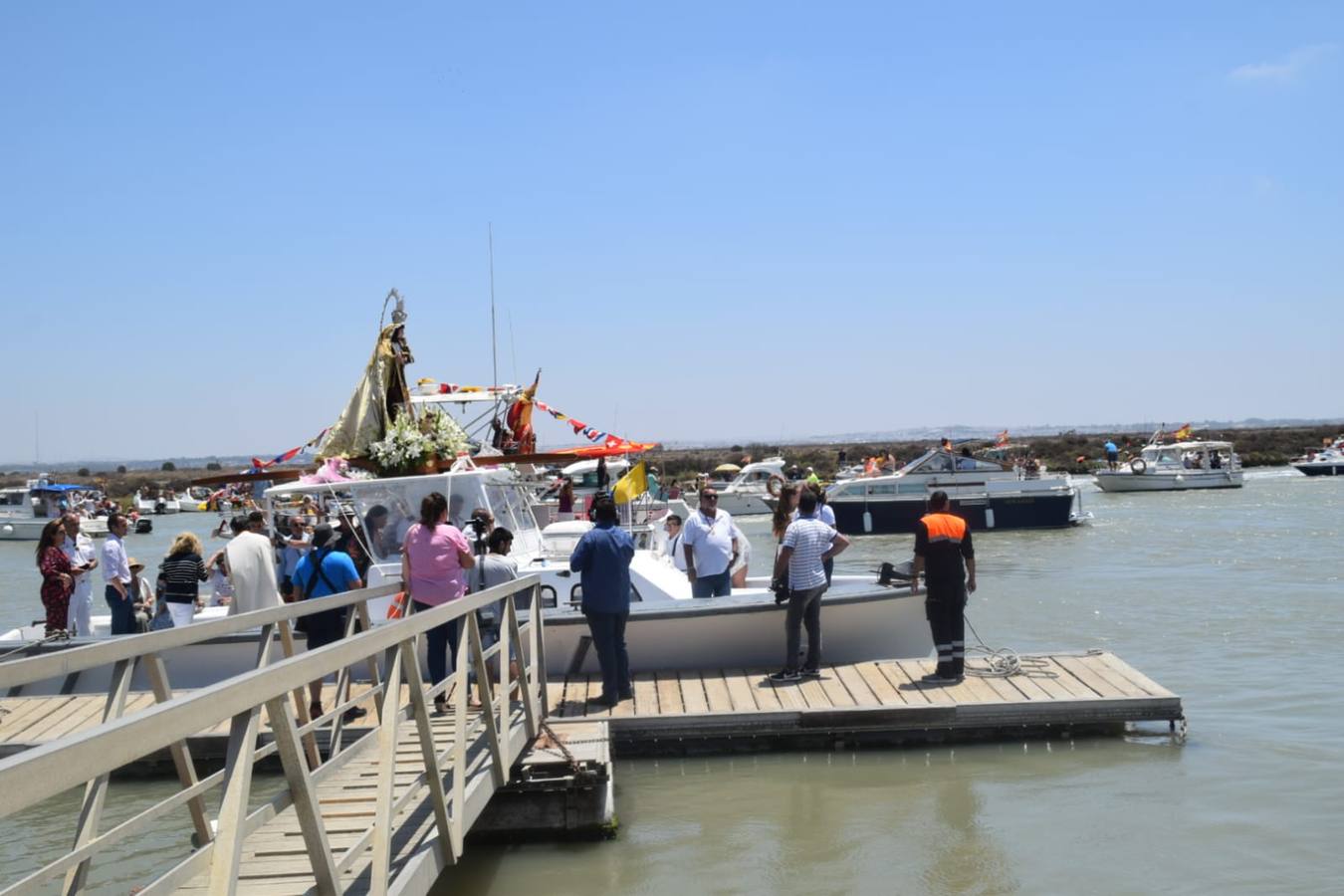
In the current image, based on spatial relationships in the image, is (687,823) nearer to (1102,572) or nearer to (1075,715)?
(1075,715)

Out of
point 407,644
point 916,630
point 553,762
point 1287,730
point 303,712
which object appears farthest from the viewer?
point 916,630

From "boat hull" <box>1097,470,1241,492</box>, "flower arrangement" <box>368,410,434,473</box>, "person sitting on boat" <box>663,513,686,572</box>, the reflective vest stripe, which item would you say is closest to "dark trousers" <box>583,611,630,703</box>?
the reflective vest stripe

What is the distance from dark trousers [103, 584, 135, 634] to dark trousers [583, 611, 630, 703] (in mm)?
5448

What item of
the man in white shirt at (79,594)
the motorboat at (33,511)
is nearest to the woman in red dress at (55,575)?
the man in white shirt at (79,594)

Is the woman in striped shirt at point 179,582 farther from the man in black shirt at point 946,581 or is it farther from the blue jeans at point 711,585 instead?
the man in black shirt at point 946,581

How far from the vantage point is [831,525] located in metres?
11.3

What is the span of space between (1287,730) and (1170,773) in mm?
2297

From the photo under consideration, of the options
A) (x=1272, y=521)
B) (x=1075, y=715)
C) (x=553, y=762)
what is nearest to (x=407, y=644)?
(x=553, y=762)

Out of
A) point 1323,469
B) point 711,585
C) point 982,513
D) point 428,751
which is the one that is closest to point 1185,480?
point 1323,469

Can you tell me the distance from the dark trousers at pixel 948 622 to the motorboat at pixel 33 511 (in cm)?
4585

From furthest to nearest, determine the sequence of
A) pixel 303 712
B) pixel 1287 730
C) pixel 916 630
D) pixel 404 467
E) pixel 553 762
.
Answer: pixel 404 467 < pixel 916 630 < pixel 1287 730 < pixel 303 712 < pixel 553 762

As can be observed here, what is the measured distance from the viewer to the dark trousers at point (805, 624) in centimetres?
1025

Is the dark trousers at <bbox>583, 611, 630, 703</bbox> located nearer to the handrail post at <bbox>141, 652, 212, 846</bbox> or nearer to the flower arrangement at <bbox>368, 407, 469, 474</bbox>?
the flower arrangement at <bbox>368, 407, 469, 474</bbox>

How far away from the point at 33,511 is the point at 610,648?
49869mm
